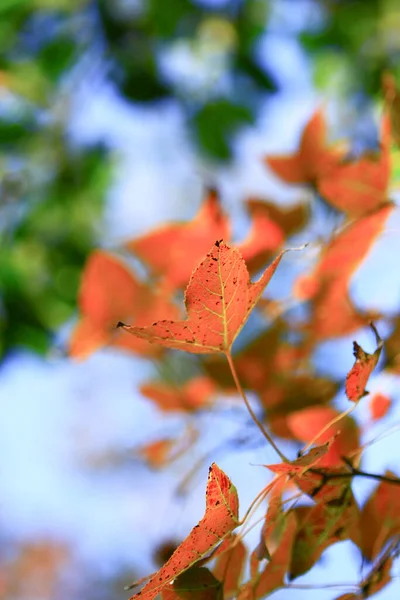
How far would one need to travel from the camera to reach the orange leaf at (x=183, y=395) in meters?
0.70

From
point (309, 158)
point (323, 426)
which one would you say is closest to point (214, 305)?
point (323, 426)

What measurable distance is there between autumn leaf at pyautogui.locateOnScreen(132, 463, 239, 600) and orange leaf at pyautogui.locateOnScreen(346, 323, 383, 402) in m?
0.07

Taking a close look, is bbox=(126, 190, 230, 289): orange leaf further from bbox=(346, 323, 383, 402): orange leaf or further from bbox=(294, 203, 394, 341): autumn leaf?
bbox=(346, 323, 383, 402): orange leaf

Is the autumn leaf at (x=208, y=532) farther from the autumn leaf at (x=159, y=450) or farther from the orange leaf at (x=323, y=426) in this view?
the autumn leaf at (x=159, y=450)

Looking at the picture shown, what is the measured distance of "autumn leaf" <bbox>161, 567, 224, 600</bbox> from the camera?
0.33m

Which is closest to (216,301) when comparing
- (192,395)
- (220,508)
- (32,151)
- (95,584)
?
(220,508)

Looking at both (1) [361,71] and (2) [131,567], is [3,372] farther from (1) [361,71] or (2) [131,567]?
(2) [131,567]

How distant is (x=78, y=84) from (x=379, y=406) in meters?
1.10

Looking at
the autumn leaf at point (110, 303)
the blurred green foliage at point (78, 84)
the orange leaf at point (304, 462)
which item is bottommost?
the orange leaf at point (304, 462)

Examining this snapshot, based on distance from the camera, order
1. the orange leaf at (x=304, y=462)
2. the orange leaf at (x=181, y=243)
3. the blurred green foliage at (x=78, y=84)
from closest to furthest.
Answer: the orange leaf at (x=304, y=462)
the orange leaf at (x=181, y=243)
the blurred green foliage at (x=78, y=84)

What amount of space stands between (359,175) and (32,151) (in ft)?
3.39

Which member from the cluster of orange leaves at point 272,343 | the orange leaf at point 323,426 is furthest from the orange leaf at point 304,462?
the orange leaf at point 323,426

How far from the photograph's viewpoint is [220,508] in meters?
0.31

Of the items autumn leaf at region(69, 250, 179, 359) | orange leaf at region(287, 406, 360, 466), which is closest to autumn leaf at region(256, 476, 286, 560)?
orange leaf at region(287, 406, 360, 466)
